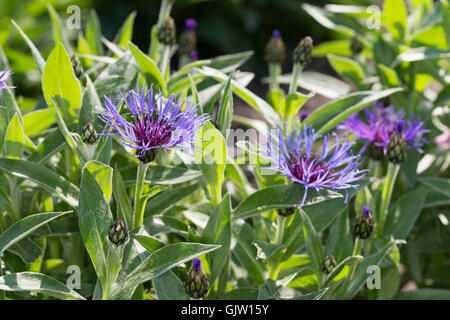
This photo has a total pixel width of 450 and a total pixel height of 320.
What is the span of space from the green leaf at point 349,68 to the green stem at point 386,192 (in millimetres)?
559

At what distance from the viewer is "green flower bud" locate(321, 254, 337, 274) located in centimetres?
133

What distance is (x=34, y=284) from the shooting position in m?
1.14

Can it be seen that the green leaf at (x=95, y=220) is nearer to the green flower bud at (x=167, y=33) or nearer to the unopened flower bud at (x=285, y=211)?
the unopened flower bud at (x=285, y=211)

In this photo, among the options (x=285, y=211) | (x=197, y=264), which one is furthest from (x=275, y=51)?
(x=197, y=264)

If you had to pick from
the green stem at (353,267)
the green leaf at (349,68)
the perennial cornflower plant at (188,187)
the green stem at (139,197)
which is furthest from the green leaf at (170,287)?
the green leaf at (349,68)

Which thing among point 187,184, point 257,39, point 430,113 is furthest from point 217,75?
point 257,39

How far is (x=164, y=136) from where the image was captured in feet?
3.94

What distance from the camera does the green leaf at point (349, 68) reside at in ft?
6.44

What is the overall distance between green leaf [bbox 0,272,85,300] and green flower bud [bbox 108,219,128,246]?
14 centimetres

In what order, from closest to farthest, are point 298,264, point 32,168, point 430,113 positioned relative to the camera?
point 32,168, point 298,264, point 430,113

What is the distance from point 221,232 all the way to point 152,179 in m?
0.19

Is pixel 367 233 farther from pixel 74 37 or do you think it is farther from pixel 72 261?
pixel 74 37

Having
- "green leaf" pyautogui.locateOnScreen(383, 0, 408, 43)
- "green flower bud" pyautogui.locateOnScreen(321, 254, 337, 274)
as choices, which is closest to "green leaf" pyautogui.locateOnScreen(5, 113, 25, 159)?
"green flower bud" pyautogui.locateOnScreen(321, 254, 337, 274)

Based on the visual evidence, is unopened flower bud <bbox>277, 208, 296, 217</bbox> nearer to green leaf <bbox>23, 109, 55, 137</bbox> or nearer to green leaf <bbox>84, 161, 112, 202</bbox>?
green leaf <bbox>84, 161, 112, 202</bbox>
